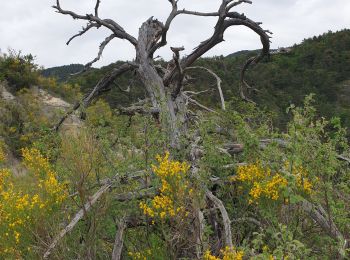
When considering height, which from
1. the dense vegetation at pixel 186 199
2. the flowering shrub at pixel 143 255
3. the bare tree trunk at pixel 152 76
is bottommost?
the flowering shrub at pixel 143 255

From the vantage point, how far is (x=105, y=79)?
22.5 feet

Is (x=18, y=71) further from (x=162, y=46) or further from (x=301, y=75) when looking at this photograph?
(x=301, y=75)

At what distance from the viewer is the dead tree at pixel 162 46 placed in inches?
230

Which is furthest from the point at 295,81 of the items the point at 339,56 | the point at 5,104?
the point at 5,104

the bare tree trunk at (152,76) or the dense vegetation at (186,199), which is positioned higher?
the bare tree trunk at (152,76)

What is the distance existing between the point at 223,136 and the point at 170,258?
237 cm

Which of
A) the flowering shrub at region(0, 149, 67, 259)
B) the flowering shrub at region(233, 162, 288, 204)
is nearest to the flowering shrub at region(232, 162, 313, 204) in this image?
the flowering shrub at region(233, 162, 288, 204)

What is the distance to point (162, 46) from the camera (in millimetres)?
6410

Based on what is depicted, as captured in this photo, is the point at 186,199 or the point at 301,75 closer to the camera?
the point at 186,199

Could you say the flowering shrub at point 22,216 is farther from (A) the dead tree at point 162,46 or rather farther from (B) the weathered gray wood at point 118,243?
(A) the dead tree at point 162,46

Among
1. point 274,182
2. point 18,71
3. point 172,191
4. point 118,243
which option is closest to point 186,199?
point 172,191

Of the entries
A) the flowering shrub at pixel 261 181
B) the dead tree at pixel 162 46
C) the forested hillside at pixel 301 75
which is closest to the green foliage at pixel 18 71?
the forested hillside at pixel 301 75

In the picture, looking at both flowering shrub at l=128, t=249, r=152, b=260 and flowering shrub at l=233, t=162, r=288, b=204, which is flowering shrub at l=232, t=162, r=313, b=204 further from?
flowering shrub at l=128, t=249, r=152, b=260

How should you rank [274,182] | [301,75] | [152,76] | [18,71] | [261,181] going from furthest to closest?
1. [301,75]
2. [18,71]
3. [152,76]
4. [261,181]
5. [274,182]
